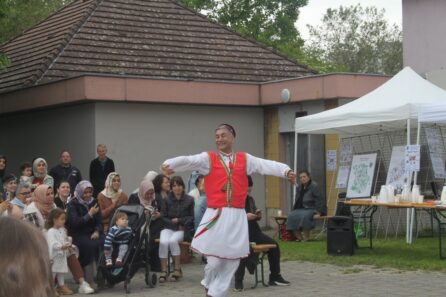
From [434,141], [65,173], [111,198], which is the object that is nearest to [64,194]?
[111,198]

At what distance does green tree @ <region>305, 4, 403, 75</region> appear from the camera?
57088 mm

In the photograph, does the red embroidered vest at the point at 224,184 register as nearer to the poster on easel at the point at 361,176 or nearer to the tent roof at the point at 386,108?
the tent roof at the point at 386,108

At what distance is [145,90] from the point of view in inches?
703

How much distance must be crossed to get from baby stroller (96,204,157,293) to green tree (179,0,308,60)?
32002 millimetres

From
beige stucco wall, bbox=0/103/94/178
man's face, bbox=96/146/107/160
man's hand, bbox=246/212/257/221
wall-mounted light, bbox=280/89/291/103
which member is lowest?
man's hand, bbox=246/212/257/221

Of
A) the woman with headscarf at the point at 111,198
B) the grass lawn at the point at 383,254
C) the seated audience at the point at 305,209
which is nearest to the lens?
the woman with headscarf at the point at 111,198

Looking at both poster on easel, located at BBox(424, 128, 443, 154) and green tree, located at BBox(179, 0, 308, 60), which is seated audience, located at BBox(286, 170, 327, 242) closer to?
poster on easel, located at BBox(424, 128, 443, 154)

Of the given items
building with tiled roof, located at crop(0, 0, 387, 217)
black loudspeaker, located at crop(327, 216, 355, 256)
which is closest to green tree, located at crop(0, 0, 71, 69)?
building with tiled roof, located at crop(0, 0, 387, 217)

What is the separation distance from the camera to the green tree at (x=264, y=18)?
43781mm

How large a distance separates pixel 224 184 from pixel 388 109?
6.47 metres

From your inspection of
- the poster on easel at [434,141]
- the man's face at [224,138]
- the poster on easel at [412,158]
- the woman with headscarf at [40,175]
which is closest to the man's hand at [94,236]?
the woman with headscarf at [40,175]

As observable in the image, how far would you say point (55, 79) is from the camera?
62.9 ft

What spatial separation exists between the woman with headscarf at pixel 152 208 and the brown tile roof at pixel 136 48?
711 centimetres

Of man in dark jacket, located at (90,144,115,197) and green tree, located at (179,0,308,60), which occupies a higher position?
green tree, located at (179,0,308,60)
